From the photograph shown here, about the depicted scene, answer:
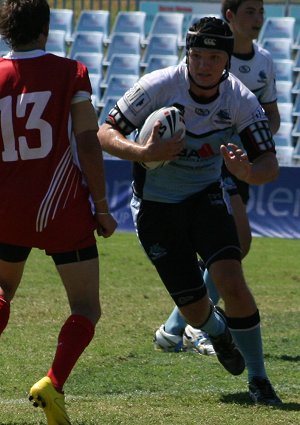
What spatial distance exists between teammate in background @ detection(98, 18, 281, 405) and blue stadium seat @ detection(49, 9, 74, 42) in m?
14.7

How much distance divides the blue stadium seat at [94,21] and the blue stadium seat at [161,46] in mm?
1178

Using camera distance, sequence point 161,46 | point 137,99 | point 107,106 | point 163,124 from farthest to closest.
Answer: point 161,46
point 107,106
point 137,99
point 163,124

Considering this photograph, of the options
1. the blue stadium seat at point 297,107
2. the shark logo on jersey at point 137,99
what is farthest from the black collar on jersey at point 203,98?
the blue stadium seat at point 297,107

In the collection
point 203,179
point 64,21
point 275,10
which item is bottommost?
point 64,21

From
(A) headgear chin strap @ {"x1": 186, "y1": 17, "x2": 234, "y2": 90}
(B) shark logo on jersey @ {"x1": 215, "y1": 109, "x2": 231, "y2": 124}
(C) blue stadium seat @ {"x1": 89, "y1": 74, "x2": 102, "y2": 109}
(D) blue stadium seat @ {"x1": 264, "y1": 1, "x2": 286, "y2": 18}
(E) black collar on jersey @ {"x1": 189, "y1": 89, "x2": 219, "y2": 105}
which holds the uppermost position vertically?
(A) headgear chin strap @ {"x1": 186, "y1": 17, "x2": 234, "y2": 90}

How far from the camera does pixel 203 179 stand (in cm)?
587

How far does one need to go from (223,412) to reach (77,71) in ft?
6.09

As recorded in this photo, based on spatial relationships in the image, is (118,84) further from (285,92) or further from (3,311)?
(3,311)

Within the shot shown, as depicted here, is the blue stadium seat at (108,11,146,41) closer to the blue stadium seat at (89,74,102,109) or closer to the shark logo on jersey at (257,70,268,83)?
the blue stadium seat at (89,74,102,109)

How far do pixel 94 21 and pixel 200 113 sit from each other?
15.0m

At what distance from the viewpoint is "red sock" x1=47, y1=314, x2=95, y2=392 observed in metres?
4.72

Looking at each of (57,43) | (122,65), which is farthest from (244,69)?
(57,43)

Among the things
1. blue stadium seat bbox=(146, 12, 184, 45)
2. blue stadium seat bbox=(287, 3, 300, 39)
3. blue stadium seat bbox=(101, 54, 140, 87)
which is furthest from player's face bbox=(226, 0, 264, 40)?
blue stadium seat bbox=(287, 3, 300, 39)

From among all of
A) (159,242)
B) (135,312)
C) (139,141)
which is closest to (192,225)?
(159,242)
